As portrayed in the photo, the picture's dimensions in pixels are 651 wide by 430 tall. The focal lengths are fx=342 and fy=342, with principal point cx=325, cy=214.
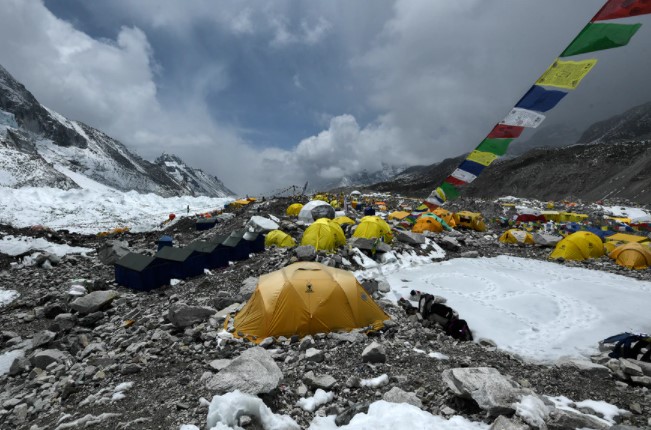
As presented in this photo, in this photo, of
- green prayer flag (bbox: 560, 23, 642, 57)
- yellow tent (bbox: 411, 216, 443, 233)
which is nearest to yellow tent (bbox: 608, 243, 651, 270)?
yellow tent (bbox: 411, 216, 443, 233)

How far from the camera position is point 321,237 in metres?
13.7

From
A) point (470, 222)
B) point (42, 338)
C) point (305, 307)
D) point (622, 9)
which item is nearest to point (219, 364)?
point (305, 307)

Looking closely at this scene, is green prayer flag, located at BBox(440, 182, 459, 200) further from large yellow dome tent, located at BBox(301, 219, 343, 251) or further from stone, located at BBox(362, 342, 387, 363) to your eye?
stone, located at BBox(362, 342, 387, 363)

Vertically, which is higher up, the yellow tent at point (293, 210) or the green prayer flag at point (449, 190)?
the green prayer flag at point (449, 190)

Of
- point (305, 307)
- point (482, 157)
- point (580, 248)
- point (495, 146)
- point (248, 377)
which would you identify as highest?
point (495, 146)

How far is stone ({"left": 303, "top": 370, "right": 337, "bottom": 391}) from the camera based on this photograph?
4996mm

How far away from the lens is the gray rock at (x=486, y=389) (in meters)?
4.02

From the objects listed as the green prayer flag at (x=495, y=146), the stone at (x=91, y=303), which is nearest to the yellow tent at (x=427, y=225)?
the green prayer flag at (x=495, y=146)

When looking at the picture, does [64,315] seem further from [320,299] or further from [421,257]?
[421,257]

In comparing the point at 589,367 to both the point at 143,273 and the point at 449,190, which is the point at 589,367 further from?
the point at 143,273

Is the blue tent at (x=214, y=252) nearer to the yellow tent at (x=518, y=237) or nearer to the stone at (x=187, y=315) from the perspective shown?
the stone at (x=187, y=315)

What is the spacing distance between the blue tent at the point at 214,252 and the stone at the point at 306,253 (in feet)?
10.9

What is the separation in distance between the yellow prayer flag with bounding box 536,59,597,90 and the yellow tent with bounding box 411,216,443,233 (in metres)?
13.1

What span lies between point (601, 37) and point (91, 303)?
13.5 m
